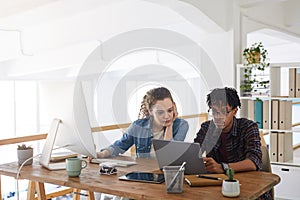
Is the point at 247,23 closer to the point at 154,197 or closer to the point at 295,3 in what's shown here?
the point at 295,3

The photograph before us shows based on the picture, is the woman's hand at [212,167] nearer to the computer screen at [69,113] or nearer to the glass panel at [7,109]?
the computer screen at [69,113]

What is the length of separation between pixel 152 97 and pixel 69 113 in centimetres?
64

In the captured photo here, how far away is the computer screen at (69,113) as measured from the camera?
2305mm

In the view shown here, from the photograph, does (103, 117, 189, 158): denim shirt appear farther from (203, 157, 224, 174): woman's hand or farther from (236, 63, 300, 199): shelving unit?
(236, 63, 300, 199): shelving unit

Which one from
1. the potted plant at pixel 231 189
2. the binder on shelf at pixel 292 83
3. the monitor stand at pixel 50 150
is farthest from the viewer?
the binder on shelf at pixel 292 83

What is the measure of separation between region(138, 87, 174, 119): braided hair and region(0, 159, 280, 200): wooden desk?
0.44m

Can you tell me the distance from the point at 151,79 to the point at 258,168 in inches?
51.8

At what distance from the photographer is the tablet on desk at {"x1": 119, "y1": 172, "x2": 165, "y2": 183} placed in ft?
6.56

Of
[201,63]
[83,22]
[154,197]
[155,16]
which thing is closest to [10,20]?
[83,22]

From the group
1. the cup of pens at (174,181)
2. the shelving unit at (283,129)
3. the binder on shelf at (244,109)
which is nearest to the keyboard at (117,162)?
the cup of pens at (174,181)

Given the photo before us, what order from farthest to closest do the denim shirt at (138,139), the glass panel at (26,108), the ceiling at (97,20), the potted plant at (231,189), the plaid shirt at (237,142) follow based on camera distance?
the glass panel at (26,108) < the ceiling at (97,20) < the denim shirt at (138,139) < the plaid shirt at (237,142) < the potted plant at (231,189)

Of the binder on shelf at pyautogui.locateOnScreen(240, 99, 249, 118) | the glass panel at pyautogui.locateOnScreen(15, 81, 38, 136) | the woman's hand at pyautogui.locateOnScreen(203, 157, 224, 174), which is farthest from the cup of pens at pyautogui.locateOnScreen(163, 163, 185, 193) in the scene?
the glass panel at pyautogui.locateOnScreen(15, 81, 38, 136)

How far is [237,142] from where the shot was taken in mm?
2383

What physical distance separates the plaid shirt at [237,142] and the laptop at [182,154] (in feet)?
1.17
